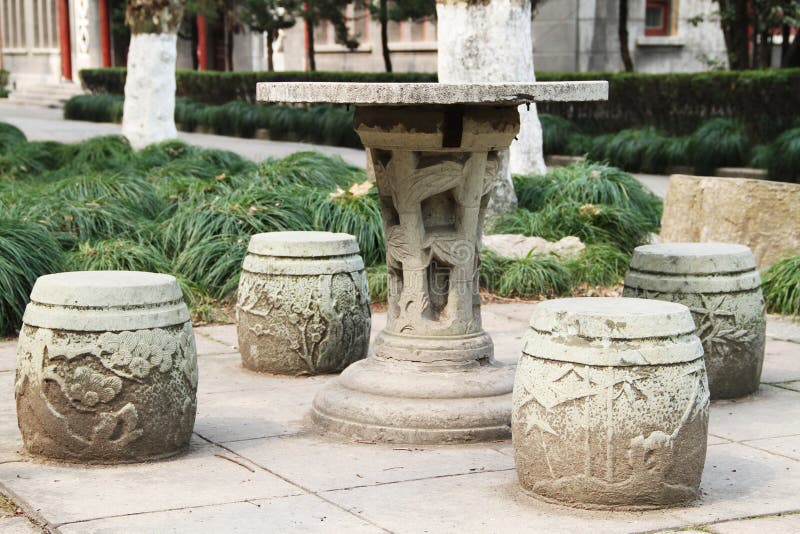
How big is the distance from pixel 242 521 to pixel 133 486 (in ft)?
2.07

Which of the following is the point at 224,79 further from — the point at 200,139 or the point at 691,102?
the point at 691,102

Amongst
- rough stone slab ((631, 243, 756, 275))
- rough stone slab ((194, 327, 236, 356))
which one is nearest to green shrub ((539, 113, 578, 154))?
rough stone slab ((194, 327, 236, 356))

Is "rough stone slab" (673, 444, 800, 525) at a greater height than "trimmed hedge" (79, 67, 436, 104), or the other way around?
"trimmed hedge" (79, 67, 436, 104)

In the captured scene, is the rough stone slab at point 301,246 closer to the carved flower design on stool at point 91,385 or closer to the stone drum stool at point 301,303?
the stone drum stool at point 301,303

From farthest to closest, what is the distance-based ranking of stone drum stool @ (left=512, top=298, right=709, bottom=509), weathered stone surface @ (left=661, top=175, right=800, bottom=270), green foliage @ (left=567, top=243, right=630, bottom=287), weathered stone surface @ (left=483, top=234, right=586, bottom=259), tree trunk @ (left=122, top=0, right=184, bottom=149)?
tree trunk @ (left=122, top=0, right=184, bottom=149) < weathered stone surface @ (left=483, top=234, right=586, bottom=259) < green foliage @ (left=567, top=243, right=630, bottom=287) < weathered stone surface @ (left=661, top=175, right=800, bottom=270) < stone drum stool @ (left=512, top=298, right=709, bottom=509)

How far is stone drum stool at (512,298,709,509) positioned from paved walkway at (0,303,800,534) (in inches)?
4.4

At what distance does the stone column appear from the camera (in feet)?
18.6

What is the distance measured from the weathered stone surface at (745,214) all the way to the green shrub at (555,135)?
11423 millimetres

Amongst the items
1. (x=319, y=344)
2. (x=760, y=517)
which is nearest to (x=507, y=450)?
(x=760, y=517)

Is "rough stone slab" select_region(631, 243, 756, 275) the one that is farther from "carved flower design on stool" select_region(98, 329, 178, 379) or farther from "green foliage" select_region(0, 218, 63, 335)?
"green foliage" select_region(0, 218, 63, 335)

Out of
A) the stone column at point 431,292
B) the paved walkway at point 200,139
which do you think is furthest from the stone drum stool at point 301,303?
the paved walkway at point 200,139

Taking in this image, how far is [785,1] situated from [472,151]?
53.0 ft

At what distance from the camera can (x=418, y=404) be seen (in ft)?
18.6

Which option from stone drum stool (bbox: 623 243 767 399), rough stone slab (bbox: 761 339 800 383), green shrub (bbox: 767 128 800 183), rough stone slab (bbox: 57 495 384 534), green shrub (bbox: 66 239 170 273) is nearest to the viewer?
rough stone slab (bbox: 57 495 384 534)
